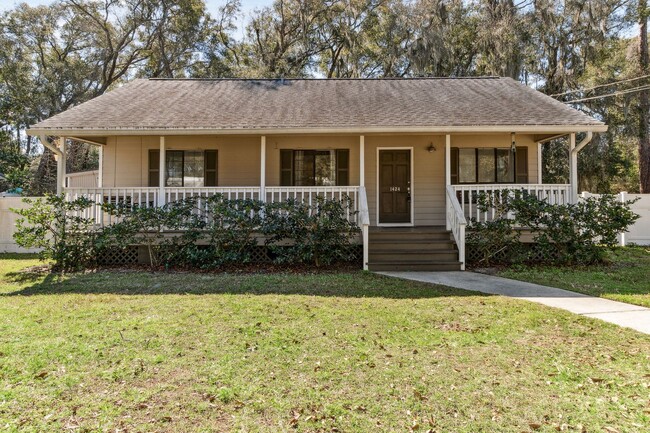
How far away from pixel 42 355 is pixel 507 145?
34.8 ft

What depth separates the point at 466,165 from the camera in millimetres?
10516

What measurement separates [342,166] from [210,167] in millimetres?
3526

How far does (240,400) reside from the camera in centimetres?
276

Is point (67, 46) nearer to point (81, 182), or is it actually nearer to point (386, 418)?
point (81, 182)

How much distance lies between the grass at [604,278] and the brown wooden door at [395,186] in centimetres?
326

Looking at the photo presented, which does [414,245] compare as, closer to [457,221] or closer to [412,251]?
[412,251]

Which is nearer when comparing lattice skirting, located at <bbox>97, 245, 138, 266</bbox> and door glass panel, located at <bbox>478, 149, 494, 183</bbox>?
lattice skirting, located at <bbox>97, 245, 138, 266</bbox>

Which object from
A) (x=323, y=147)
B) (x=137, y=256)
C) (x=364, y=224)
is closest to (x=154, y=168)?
(x=137, y=256)

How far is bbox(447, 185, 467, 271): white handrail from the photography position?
26.7 ft

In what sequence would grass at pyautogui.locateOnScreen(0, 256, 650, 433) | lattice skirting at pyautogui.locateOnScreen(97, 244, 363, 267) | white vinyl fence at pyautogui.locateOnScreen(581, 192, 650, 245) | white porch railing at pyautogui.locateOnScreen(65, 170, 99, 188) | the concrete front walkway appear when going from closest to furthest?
grass at pyautogui.locateOnScreen(0, 256, 650, 433), the concrete front walkway, lattice skirting at pyautogui.locateOnScreen(97, 244, 363, 267), white porch railing at pyautogui.locateOnScreen(65, 170, 99, 188), white vinyl fence at pyautogui.locateOnScreen(581, 192, 650, 245)

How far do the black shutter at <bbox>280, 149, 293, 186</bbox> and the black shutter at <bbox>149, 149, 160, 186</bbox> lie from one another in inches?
128

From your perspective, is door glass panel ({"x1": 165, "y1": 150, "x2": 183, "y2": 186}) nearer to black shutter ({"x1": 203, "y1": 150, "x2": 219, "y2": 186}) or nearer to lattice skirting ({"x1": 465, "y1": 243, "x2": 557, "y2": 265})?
black shutter ({"x1": 203, "y1": 150, "x2": 219, "y2": 186})

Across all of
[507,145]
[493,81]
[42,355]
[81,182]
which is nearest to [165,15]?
[81,182]

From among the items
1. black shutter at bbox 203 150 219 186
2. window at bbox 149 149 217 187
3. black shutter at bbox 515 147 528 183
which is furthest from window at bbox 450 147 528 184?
window at bbox 149 149 217 187
